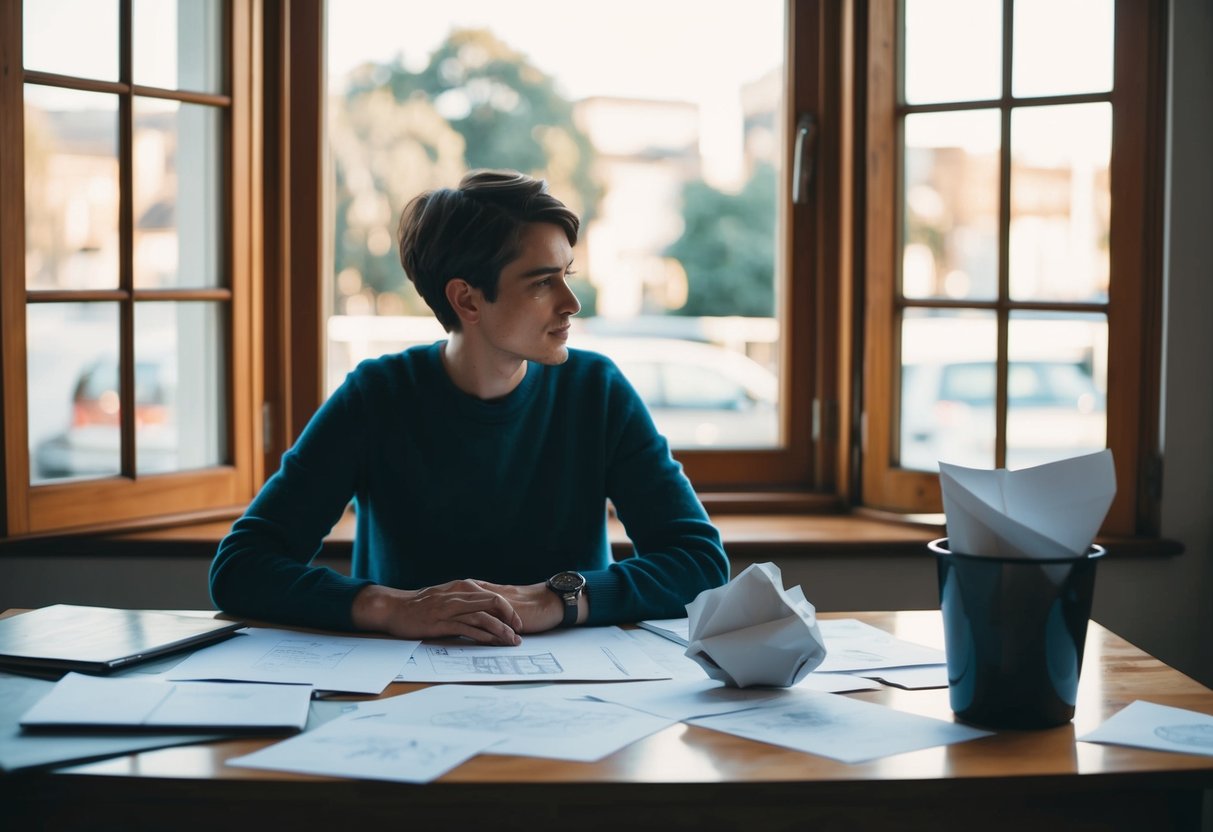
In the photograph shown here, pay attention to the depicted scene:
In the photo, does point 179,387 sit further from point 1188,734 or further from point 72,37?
point 1188,734

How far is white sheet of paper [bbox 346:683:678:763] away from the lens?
110cm

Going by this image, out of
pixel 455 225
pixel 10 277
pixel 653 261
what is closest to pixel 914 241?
pixel 455 225

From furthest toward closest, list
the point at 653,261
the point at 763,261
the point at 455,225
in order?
the point at 763,261
the point at 653,261
the point at 455,225

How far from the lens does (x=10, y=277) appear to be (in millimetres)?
2203

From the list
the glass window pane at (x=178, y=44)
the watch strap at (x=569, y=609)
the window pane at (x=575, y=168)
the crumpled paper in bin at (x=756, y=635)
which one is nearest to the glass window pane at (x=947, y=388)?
the watch strap at (x=569, y=609)

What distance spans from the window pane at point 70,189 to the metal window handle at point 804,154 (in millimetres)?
1419

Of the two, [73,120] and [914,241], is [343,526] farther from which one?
[914,241]

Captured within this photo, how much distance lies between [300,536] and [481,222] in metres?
0.55

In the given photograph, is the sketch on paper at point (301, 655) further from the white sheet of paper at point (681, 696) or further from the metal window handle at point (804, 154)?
the metal window handle at point (804, 154)

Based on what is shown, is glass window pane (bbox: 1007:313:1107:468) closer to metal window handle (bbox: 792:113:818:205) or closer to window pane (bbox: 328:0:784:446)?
metal window handle (bbox: 792:113:818:205)

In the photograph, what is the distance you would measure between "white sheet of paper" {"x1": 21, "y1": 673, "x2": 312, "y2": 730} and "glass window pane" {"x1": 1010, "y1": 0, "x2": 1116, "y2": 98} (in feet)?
6.29

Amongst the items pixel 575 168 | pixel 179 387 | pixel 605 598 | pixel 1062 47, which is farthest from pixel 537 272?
pixel 575 168

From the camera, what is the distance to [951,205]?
98.9 inches

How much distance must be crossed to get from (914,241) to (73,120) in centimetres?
172
